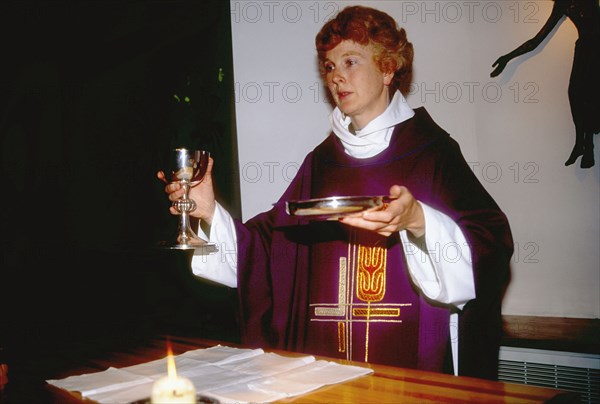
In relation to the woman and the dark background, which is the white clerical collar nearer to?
the woman

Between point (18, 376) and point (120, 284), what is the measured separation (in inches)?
71.1

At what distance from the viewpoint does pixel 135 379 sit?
1.35 meters

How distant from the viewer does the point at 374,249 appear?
2412 millimetres

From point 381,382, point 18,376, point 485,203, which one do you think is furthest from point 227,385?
point 485,203

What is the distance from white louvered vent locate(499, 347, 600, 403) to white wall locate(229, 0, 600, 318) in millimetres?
565

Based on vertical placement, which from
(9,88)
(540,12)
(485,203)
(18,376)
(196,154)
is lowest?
(18,376)

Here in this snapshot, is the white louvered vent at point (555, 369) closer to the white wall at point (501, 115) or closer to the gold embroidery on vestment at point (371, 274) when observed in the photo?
the white wall at point (501, 115)

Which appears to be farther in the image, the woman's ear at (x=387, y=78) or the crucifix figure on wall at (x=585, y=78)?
the crucifix figure on wall at (x=585, y=78)

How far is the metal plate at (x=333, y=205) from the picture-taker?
61.2 inches

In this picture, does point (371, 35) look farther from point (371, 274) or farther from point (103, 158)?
point (103, 158)

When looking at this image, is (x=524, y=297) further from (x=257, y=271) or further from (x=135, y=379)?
(x=135, y=379)

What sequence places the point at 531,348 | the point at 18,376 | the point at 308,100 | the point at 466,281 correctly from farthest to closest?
the point at 308,100 < the point at 531,348 < the point at 466,281 < the point at 18,376

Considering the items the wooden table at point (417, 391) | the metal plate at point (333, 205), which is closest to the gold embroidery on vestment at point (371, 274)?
the metal plate at point (333, 205)

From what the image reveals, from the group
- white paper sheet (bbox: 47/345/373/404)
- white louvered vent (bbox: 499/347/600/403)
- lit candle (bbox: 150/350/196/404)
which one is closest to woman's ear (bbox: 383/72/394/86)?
white paper sheet (bbox: 47/345/373/404)
